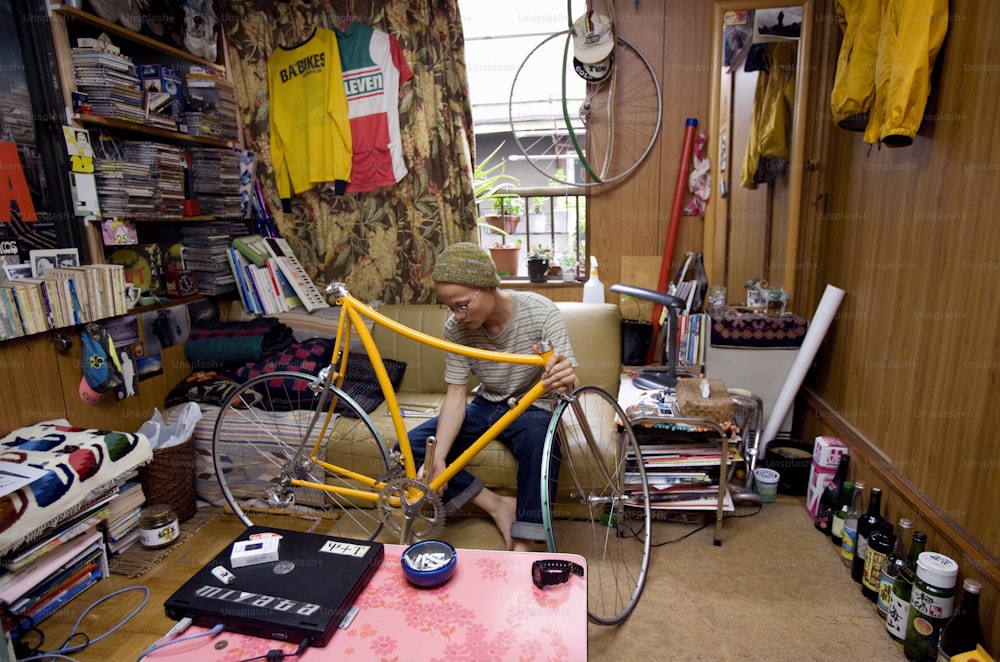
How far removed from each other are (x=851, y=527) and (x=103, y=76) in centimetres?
339

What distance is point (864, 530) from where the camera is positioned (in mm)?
1889

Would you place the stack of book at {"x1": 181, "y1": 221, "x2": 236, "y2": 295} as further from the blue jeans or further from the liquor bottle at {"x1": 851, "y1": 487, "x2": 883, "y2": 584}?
the liquor bottle at {"x1": 851, "y1": 487, "x2": 883, "y2": 584}

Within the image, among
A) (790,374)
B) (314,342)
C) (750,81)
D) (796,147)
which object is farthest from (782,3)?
(314,342)

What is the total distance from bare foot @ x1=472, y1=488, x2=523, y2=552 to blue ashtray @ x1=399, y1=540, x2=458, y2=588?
2.69 ft

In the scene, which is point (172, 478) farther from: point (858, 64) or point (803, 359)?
point (858, 64)

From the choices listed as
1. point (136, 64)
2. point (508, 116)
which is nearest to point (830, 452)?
point (508, 116)

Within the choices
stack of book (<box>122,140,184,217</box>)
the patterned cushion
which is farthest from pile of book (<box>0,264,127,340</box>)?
the patterned cushion

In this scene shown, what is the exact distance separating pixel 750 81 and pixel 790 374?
146 centimetres

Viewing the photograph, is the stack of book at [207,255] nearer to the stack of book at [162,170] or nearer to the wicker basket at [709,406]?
the stack of book at [162,170]

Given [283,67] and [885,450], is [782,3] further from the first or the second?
[283,67]

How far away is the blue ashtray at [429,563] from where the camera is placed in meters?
1.20

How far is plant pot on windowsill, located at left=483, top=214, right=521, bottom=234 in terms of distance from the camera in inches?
130

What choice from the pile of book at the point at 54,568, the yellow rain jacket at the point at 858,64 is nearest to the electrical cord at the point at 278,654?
the pile of book at the point at 54,568

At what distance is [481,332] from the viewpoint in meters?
1.98
